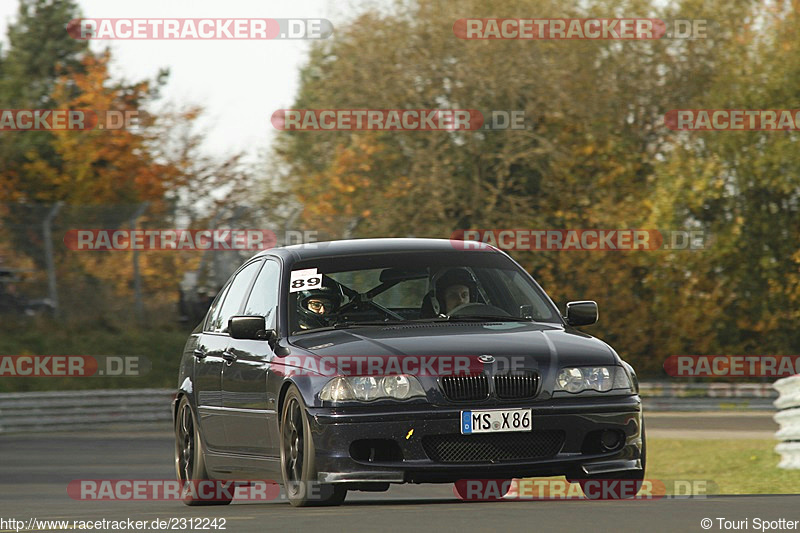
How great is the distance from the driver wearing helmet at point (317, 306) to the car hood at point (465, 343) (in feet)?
0.73

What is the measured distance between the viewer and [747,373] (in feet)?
131

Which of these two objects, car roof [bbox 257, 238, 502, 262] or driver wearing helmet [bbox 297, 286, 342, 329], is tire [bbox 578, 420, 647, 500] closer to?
driver wearing helmet [bbox 297, 286, 342, 329]

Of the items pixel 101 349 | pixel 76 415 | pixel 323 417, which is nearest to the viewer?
pixel 323 417

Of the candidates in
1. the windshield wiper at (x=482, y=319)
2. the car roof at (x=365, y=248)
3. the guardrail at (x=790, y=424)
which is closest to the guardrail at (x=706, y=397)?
the guardrail at (x=790, y=424)

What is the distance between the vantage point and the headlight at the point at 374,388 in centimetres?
959

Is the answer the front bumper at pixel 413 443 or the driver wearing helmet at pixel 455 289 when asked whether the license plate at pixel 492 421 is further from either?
the driver wearing helmet at pixel 455 289

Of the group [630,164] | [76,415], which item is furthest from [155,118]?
[76,415]

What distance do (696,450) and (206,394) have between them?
1259 cm

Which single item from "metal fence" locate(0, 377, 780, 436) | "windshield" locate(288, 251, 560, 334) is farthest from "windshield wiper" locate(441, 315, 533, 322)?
"metal fence" locate(0, 377, 780, 436)

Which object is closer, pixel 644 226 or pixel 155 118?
pixel 644 226

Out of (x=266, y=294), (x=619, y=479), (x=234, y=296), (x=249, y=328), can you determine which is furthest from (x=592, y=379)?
(x=234, y=296)

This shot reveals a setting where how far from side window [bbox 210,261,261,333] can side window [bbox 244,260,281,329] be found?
243mm

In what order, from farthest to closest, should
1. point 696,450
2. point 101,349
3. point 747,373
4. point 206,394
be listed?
point 747,373, point 101,349, point 696,450, point 206,394

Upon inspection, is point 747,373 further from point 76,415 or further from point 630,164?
point 76,415
